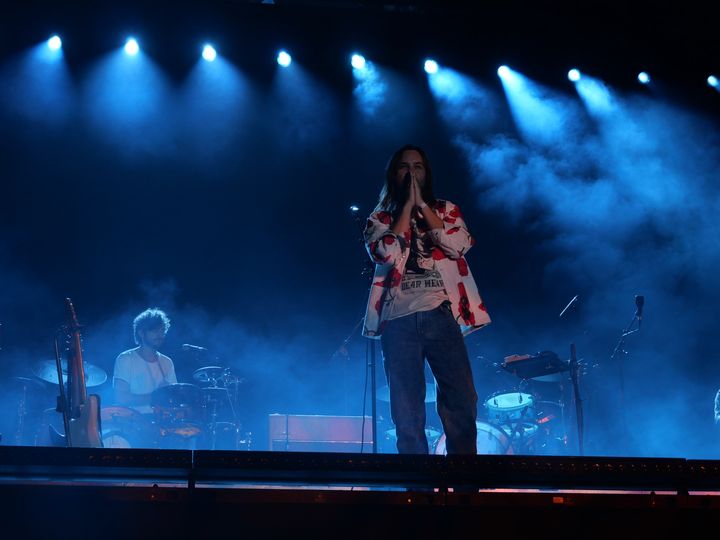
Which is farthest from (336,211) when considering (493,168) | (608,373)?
(608,373)

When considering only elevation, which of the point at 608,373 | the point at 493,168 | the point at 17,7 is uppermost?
the point at 17,7

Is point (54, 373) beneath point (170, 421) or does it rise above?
above

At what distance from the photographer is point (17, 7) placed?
7.88m

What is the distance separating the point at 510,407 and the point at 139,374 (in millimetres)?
3354

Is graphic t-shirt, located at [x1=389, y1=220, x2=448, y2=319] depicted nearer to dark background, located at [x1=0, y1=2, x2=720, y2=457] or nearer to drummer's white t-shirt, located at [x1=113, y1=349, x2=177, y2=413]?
drummer's white t-shirt, located at [x1=113, y1=349, x2=177, y2=413]

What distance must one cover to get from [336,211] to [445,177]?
4.48 feet

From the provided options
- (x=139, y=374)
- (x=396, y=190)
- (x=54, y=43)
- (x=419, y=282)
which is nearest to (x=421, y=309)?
(x=419, y=282)

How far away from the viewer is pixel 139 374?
252 inches

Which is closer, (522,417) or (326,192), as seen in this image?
(522,417)

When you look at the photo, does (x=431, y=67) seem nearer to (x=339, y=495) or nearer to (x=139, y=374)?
(x=139, y=374)

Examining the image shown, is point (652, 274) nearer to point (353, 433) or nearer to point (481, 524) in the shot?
point (353, 433)

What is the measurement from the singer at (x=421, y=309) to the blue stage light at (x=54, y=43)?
20.4 feet

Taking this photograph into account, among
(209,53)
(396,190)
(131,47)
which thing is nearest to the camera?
(396,190)

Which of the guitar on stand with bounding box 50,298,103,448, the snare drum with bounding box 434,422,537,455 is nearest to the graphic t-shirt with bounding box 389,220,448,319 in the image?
the guitar on stand with bounding box 50,298,103,448
